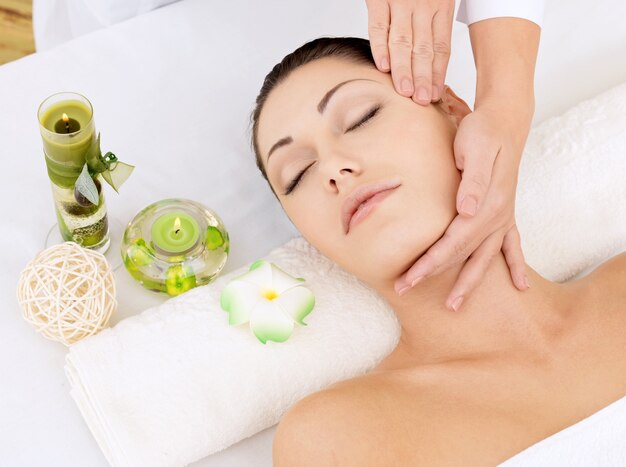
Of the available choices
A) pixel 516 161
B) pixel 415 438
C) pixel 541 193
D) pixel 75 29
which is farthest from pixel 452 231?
pixel 75 29

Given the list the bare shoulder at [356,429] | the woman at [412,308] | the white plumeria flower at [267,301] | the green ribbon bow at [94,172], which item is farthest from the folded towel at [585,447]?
the green ribbon bow at [94,172]

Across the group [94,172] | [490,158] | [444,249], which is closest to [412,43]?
[490,158]

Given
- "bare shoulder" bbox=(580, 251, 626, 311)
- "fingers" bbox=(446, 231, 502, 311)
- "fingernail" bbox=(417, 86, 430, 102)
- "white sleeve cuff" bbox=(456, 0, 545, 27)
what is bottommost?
"bare shoulder" bbox=(580, 251, 626, 311)

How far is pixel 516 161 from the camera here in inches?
58.3

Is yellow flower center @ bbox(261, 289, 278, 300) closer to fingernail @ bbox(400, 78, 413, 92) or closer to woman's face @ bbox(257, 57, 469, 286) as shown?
woman's face @ bbox(257, 57, 469, 286)

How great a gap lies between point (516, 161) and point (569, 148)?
1.20ft

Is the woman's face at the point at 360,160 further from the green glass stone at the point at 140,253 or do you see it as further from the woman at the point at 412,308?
the green glass stone at the point at 140,253

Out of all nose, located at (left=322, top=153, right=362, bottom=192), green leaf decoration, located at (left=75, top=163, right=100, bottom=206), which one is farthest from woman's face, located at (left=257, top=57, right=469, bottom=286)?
green leaf decoration, located at (left=75, top=163, right=100, bottom=206)

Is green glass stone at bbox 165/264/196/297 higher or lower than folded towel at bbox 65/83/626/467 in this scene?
higher

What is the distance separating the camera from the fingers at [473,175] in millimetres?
1345

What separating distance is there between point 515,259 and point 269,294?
1.51ft

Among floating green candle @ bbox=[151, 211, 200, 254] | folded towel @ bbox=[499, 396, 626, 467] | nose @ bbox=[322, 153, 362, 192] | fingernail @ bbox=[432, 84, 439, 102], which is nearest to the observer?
folded towel @ bbox=[499, 396, 626, 467]

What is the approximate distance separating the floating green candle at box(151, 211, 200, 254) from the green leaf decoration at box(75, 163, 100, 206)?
182 millimetres

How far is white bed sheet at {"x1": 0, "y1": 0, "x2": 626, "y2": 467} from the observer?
62.9 inches
